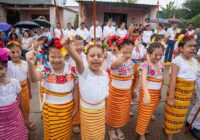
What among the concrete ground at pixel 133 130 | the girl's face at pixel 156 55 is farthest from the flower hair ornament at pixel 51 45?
the concrete ground at pixel 133 130

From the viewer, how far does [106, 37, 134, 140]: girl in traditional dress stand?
267cm

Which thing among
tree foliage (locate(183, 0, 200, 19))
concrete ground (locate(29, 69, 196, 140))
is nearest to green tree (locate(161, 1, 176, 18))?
tree foliage (locate(183, 0, 200, 19))

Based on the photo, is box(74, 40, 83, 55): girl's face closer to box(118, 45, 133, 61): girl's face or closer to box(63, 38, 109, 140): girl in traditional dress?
box(118, 45, 133, 61): girl's face

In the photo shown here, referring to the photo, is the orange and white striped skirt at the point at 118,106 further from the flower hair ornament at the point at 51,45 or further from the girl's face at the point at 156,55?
the flower hair ornament at the point at 51,45

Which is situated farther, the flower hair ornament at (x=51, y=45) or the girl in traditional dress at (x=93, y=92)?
the girl in traditional dress at (x=93, y=92)

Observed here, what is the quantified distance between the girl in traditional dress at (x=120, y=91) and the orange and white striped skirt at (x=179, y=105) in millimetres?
596

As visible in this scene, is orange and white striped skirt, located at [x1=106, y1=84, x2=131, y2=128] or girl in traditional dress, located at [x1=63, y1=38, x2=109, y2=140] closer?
girl in traditional dress, located at [x1=63, y1=38, x2=109, y2=140]

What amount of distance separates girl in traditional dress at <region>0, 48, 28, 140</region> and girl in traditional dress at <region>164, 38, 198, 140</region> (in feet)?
Answer: 6.27

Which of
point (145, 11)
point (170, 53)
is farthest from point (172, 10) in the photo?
point (170, 53)

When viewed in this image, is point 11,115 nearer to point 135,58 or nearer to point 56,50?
point 56,50

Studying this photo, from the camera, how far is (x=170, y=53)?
29.7 feet

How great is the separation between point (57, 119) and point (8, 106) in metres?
0.52

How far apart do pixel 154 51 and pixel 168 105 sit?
0.79 meters

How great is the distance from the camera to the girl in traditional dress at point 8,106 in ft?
6.54
